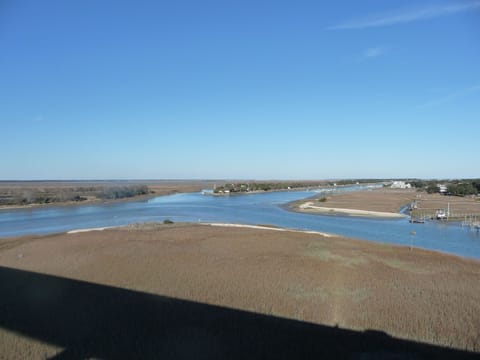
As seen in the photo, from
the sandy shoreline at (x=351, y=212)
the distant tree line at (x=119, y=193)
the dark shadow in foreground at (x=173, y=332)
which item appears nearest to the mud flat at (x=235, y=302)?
the dark shadow in foreground at (x=173, y=332)

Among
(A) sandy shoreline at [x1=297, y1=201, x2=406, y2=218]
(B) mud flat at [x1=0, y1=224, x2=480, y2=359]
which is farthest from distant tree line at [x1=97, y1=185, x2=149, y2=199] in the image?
(B) mud flat at [x1=0, y1=224, x2=480, y2=359]

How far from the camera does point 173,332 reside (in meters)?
9.20

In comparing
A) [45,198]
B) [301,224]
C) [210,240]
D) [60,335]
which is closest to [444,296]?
[60,335]

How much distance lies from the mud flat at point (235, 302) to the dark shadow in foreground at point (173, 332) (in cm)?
4

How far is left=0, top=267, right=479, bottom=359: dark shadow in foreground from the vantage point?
8.21 meters

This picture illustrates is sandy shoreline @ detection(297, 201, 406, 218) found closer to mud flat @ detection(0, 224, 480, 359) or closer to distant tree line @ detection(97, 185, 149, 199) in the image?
mud flat @ detection(0, 224, 480, 359)

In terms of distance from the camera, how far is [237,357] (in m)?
7.99

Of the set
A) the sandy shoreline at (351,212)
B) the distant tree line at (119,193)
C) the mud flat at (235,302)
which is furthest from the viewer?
the distant tree line at (119,193)

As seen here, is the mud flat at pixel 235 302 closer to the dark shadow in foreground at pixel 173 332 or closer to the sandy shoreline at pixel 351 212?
the dark shadow in foreground at pixel 173 332

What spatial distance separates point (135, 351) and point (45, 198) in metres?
63.9

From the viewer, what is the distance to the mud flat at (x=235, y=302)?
28.3 ft

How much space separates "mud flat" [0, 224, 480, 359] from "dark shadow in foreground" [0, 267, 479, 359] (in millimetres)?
39

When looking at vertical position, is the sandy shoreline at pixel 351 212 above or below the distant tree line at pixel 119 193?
below

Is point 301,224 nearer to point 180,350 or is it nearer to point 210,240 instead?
point 210,240
